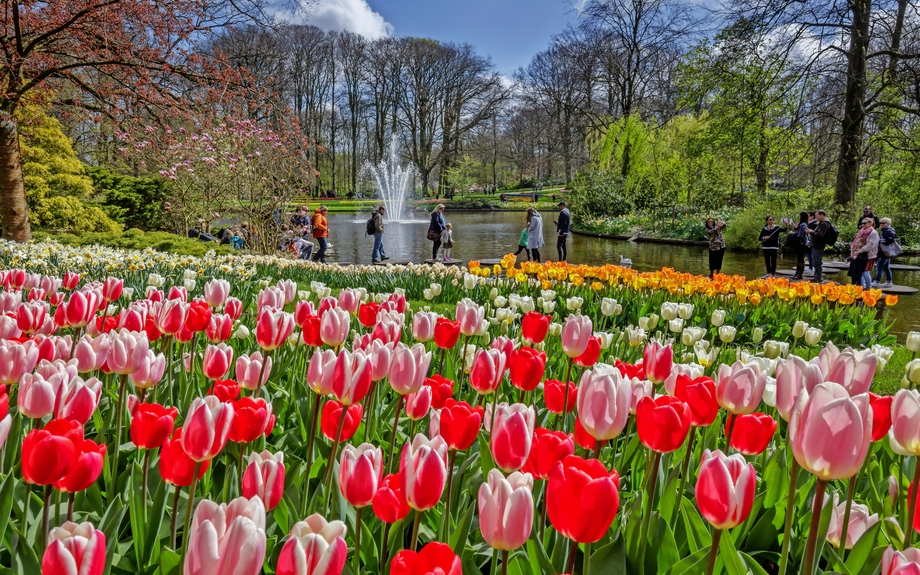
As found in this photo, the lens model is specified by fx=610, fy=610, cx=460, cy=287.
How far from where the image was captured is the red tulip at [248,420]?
1116 millimetres

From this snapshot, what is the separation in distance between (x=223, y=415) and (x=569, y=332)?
1.00 meters

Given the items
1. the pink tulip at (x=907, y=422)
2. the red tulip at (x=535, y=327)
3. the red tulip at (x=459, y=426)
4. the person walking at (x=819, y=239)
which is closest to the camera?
the pink tulip at (x=907, y=422)

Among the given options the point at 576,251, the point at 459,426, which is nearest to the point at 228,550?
the point at 459,426

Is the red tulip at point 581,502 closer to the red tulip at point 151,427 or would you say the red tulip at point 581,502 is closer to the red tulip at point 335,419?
the red tulip at point 335,419

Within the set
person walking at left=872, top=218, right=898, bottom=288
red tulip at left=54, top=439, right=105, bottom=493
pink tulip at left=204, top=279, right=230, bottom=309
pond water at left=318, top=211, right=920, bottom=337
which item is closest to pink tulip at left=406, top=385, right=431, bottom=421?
red tulip at left=54, top=439, right=105, bottom=493

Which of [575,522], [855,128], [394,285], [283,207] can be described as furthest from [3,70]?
[855,128]

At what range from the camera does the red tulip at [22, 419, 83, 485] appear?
34.6 inches

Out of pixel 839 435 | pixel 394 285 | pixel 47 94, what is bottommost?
pixel 394 285

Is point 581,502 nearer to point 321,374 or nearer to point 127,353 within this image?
point 321,374

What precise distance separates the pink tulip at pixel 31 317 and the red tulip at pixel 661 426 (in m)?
1.96

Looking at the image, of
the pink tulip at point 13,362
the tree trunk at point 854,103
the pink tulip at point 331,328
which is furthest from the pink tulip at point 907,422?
the tree trunk at point 854,103

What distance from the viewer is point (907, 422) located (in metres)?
0.97

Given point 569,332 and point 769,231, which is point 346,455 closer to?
point 569,332

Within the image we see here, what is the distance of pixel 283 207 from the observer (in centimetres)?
1215
